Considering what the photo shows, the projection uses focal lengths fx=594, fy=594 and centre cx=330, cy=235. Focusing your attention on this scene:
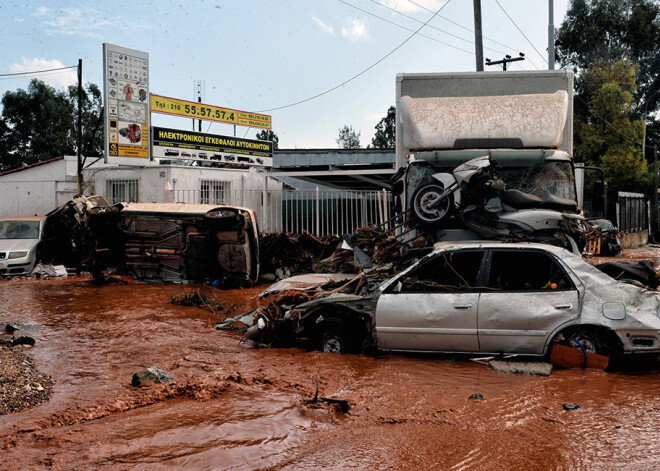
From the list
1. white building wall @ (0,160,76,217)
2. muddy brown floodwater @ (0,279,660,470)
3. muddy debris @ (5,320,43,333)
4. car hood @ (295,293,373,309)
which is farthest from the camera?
white building wall @ (0,160,76,217)

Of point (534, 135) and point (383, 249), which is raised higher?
point (534, 135)

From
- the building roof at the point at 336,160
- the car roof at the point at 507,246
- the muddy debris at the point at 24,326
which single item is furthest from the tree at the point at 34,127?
the car roof at the point at 507,246

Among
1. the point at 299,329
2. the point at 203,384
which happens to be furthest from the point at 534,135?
the point at 203,384

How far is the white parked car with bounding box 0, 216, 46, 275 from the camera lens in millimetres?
14812

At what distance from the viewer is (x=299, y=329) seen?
6555 mm

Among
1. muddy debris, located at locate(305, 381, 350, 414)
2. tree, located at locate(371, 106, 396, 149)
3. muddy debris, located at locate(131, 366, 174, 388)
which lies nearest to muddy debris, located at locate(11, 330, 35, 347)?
muddy debris, located at locate(131, 366, 174, 388)

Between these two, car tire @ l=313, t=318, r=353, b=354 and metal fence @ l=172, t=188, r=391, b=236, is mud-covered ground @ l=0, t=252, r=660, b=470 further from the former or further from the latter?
metal fence @ l=172, t=188, r=391, b=236

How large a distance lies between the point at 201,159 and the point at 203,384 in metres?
16.7

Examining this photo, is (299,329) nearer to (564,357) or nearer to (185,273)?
(564,357)

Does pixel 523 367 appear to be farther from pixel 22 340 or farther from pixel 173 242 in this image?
pixel 173 242

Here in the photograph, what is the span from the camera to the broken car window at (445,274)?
6074mm

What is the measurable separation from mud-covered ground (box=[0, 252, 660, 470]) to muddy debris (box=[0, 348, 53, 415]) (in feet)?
0.42

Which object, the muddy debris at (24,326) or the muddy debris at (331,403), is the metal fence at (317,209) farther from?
the muddy debris at (331,403)

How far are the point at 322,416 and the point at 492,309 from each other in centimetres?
212
